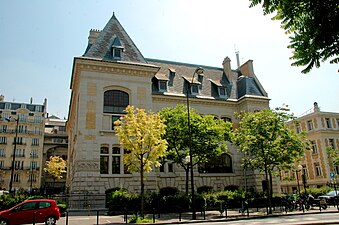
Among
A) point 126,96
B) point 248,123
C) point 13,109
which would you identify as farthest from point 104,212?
point 13,109

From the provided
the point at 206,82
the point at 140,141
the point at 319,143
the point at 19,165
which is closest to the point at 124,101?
the point at 140,141

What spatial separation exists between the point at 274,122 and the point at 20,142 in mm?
62591

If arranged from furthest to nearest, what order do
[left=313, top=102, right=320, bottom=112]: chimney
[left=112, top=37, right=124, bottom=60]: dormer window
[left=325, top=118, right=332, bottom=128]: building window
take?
1. [left=313, top=102, right=320, bottom=112]: chimney
2. [left=325, top=118, right=332, bottom=128]: building window
3. [left=112, top=37, right=124, bottom=60]: dormer window

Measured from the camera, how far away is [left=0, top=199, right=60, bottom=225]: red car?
1744 cm

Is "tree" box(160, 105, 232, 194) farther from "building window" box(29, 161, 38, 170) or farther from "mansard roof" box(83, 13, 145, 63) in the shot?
"building window" box(29, 161, 38, 170)

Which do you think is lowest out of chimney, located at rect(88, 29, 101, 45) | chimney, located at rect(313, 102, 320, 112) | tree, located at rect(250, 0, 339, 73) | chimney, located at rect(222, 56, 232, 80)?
tree, located at rect(250, 0, 339, 73)

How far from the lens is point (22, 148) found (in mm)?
68125

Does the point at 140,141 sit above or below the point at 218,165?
above

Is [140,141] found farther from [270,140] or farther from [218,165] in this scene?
[218,165]

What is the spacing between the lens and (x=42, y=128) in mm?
72250

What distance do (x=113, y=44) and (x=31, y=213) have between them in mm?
18903

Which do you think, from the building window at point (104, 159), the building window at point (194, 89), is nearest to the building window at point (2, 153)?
the building window at point (104, 159)

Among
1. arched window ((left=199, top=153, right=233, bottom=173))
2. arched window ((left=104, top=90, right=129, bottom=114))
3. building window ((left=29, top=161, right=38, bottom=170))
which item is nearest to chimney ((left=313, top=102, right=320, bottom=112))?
arched window ((left=199, top=153, right=233, bottom=173))

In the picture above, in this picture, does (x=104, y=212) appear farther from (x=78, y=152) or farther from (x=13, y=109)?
(x=13, y=109)
